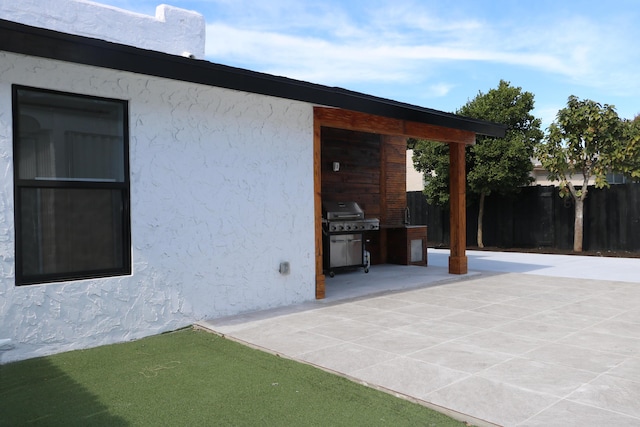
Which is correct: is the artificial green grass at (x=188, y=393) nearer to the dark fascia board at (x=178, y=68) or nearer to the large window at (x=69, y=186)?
the large window at (x=69, y=186)

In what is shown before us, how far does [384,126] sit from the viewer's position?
301 inches

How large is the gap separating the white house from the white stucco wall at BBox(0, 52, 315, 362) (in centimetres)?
1

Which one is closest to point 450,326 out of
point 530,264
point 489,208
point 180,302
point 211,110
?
point 180,302

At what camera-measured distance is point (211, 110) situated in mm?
5633

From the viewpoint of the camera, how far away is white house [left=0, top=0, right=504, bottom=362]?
4305mm

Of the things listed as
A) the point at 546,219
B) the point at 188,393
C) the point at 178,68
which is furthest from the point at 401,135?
the point at 546,219

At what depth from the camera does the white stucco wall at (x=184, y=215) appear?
14.3 feet

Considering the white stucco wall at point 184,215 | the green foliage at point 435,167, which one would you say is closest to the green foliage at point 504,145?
the green foliage at point 435,167

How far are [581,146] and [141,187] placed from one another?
38.2 ft

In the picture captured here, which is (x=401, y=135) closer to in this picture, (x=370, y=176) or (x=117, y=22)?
(x=370, y=176)

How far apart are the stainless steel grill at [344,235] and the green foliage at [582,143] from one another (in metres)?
6.39

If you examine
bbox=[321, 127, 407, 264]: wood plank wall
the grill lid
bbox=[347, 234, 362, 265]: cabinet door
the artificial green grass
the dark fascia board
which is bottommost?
the artificial green grass

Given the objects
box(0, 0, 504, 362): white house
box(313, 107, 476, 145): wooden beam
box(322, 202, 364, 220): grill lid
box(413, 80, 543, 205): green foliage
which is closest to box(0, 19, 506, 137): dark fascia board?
box(0, 0, 504, 362): white house

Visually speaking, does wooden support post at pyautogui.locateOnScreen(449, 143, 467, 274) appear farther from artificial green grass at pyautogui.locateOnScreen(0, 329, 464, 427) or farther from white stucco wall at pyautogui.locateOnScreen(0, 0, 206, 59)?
artificial green grass at pyautogui.locateOnScreen(0, 329, 464, 427)
